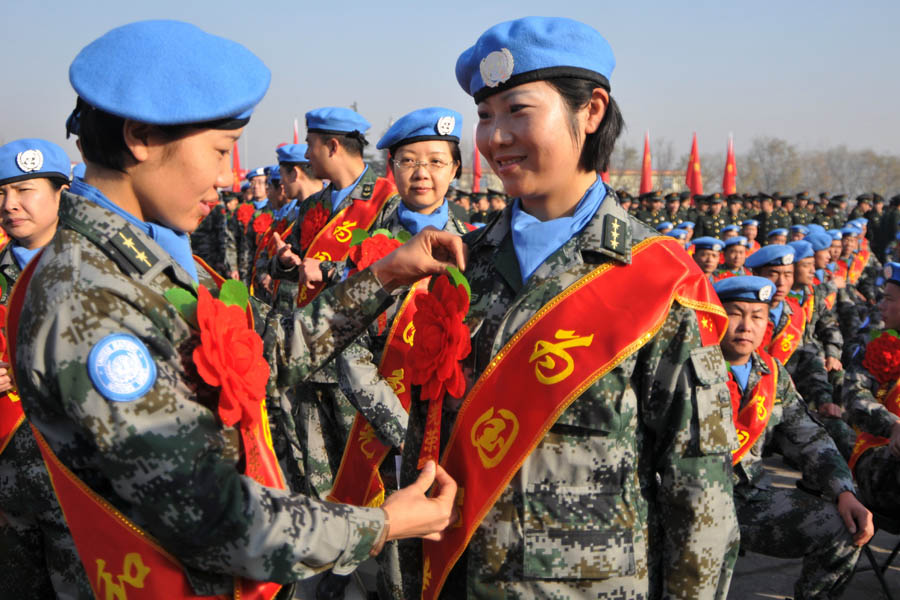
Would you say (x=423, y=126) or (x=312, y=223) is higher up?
(x=423, y=126)

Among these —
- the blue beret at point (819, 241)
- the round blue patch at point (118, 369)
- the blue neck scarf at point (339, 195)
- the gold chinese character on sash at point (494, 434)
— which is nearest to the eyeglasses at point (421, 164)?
the blue neck scarf at point (339, 195)

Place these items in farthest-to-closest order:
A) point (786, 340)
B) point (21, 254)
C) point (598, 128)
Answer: point (786, 340) < point (21, 254) < point (598, 128)

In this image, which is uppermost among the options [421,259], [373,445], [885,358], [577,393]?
[421,259]

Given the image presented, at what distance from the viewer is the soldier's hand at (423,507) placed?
5.58 ft

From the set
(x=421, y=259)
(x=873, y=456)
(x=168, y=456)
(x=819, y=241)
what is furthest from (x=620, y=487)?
(x=819, y=241)

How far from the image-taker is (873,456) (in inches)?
177

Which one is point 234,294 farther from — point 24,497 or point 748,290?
point 748,290

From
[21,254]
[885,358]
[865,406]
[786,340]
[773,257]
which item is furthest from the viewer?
[773,257]

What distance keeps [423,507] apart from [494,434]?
27 centimetres

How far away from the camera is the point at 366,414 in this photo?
3.73 m

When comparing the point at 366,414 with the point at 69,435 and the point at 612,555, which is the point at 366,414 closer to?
the point at 612,555

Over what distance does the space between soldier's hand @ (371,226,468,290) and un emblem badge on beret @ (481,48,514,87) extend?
43 centimetres

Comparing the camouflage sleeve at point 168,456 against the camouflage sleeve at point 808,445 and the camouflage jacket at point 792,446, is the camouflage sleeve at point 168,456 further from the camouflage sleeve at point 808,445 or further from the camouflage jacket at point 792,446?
the camouflage sleeve at point 808,445

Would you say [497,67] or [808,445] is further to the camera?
[808,445]
